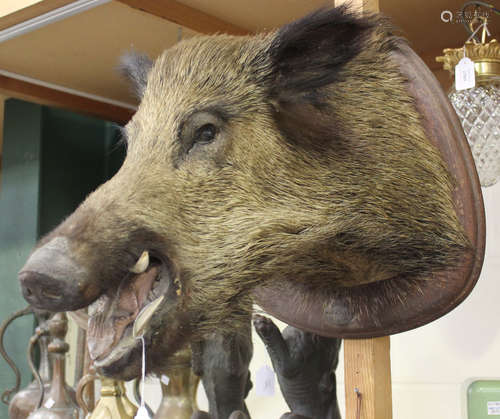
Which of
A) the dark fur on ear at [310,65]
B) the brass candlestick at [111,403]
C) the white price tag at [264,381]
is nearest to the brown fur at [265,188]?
the dark fur on ear at [310,65]

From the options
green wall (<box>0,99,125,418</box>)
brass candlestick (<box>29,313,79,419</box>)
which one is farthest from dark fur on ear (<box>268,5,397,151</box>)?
green wall (<box>0,99,125,418</box>)

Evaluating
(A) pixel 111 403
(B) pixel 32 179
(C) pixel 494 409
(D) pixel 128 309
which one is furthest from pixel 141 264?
(B) pixel 32 179

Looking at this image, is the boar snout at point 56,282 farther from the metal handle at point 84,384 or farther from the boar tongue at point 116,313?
the metal handle at point 84,384

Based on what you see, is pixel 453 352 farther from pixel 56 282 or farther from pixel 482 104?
pixel 56 282

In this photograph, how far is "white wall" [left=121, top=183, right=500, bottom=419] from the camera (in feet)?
3.67

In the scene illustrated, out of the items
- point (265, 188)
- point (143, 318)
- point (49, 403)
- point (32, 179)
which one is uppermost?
point (32, 179)

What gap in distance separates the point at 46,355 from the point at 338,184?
0.90 meters

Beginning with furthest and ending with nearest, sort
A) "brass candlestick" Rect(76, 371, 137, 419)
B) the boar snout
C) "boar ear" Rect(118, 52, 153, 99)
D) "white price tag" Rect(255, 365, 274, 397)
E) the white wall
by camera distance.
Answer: the white wall → "brass candlestick" Rect(76, 371, 137, 419) → "white price tag" Rect(255, 365, 274, 397) → "boar ear" Rect(118, 52, 153, 99) → the boar snout

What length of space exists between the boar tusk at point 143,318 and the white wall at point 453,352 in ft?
2.38

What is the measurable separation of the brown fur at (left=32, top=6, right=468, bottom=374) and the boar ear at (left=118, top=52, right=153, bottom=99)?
1.6 inches

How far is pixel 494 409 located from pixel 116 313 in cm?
71

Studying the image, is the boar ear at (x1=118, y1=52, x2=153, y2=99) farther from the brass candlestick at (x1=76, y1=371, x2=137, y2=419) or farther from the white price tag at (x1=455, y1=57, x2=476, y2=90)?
the brass candlestick at (x1=76, y1=371, x2=137, y2=419)

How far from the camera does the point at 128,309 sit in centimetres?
54

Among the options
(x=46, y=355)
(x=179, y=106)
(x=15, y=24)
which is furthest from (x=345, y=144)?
(x=46, y=355)
